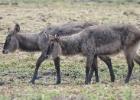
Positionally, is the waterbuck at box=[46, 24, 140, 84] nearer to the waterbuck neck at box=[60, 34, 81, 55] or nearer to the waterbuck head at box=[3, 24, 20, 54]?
the waterbuck neck at box=[60, 34, 81, 55]

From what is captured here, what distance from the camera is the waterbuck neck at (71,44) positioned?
46.6ft

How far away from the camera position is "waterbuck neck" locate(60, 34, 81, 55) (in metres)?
14.2

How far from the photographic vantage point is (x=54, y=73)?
16.0m

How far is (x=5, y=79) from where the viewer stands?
15.0m

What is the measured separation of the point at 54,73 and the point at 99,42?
87.6 inches

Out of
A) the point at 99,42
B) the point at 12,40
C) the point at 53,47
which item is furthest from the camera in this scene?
the point at 12,40

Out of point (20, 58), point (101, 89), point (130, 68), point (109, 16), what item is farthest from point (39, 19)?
point (101, 89)

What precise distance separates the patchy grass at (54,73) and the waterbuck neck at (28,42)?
2.10 feet

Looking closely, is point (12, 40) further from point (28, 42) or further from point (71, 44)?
point (71, 44)

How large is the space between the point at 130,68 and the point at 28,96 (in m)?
3.48

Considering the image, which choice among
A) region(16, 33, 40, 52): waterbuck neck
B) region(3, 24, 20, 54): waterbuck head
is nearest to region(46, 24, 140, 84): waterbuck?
region(16, 33, 40, 52): waterbuck neck

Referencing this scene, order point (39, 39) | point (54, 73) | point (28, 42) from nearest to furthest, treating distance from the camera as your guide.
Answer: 1. point (39, 39)
2. point (28, 42)
3. point (54, 73)

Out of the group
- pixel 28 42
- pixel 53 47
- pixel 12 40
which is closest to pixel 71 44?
pixel 53 47

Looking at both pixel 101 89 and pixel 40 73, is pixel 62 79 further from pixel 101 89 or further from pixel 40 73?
pixel 101 89
